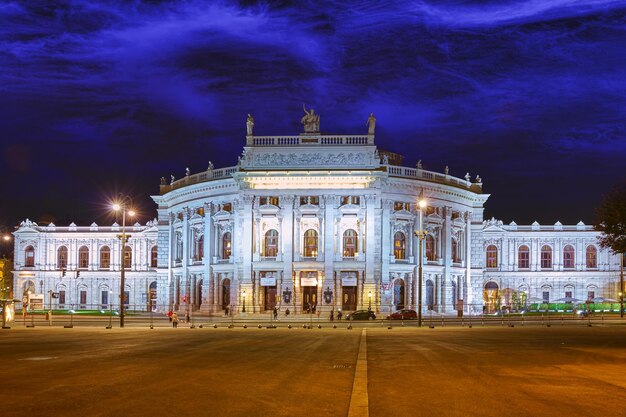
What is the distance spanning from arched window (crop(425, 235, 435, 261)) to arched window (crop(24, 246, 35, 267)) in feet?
200

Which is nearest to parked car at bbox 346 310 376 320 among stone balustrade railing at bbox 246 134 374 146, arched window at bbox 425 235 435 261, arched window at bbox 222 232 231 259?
arched window at bbox 425 235 435 261

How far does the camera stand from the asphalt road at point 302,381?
15.4 m

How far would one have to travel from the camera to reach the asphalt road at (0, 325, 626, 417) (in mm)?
15398

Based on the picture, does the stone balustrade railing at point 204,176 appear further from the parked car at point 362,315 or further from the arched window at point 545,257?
the arched window at point 545,257

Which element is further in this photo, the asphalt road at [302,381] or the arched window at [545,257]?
the arched window at [545,257]

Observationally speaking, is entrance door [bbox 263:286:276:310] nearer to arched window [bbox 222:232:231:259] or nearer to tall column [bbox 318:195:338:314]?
tall column [bbox 318:195:338:314]

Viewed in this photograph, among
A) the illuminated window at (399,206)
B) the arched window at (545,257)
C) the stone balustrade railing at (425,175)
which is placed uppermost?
the stone balustrade railing at (425,175)

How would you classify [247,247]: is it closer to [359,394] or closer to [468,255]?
[468,255]

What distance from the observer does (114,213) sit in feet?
452

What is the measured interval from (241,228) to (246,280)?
578cm

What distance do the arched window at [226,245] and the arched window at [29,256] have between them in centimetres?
4125

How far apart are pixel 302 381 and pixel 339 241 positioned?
2674 inches

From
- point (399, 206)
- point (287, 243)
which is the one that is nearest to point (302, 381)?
point (287, 243)

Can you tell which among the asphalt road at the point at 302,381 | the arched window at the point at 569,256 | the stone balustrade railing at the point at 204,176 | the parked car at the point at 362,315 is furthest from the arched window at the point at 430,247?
the asphalt road at the point at 302,381
